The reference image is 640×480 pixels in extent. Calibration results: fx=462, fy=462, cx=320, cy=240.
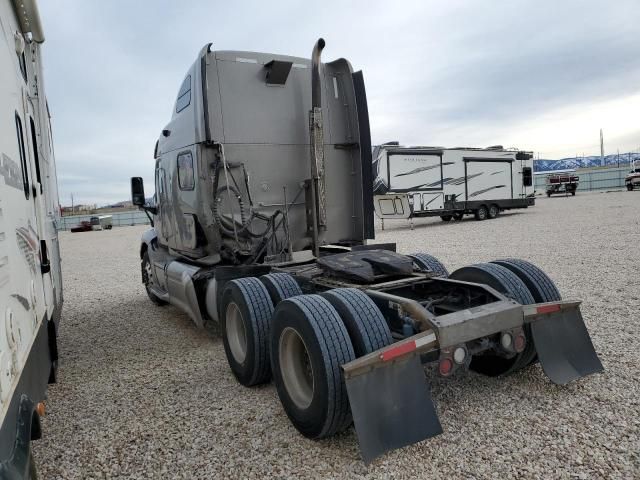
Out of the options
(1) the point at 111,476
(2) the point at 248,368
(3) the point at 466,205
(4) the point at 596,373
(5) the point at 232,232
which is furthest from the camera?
(3) the point at 466,205

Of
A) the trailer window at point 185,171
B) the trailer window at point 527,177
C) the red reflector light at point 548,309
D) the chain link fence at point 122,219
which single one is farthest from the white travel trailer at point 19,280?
the chain link fence at point 122,219

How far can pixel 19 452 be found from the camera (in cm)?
174

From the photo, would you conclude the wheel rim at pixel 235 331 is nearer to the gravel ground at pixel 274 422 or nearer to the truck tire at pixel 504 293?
the gravel ground at pixel 274 422

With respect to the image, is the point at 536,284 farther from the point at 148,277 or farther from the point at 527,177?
the point at 527,177

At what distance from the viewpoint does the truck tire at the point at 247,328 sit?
3762 mm

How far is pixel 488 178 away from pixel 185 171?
57.1ft

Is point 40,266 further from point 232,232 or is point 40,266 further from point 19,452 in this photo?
point 232,232

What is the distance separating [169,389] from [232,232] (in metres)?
1.79

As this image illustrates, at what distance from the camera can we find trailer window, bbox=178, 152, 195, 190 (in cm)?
521

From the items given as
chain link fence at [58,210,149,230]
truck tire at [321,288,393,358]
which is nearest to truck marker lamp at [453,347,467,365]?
truck tire at [321,288,393,358]

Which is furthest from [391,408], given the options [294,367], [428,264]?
[428,264]

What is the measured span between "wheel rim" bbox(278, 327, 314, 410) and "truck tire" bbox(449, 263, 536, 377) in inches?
56.6

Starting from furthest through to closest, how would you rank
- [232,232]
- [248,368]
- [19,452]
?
[232,232] → [248,368] → [19,452]

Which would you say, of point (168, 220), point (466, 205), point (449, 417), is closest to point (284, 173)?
point (168, 220)
